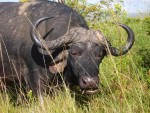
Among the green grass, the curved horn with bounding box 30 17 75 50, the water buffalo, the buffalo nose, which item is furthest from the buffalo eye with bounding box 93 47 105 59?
the buffalo nose

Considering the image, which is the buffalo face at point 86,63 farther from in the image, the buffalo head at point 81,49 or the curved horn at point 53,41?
the curved horn at point 53,41

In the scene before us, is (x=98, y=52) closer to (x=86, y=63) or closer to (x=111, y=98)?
(x=86, y=63)

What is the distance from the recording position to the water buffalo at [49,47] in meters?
4.89

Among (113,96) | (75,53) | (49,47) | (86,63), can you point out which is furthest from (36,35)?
(113,96)

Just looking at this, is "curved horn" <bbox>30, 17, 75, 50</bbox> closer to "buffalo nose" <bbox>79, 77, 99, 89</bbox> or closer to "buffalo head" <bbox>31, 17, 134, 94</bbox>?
"buffalo head" <bbox>31, 17, 134, 94</bbox>

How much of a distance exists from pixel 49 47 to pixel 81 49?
1.60 feet

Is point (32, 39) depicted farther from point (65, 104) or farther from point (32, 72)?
point (65, 104)

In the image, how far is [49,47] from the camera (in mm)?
5086

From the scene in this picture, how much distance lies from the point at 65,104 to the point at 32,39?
1157mm

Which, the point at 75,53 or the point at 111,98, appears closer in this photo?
the point at 111,98

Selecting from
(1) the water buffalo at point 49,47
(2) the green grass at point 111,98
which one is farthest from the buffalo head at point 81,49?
(2) the green grass at point 111,98

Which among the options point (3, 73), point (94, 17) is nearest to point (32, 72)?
point (3, 73)

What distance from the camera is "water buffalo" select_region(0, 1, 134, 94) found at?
4.89 m

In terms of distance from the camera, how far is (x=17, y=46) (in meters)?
5.64
